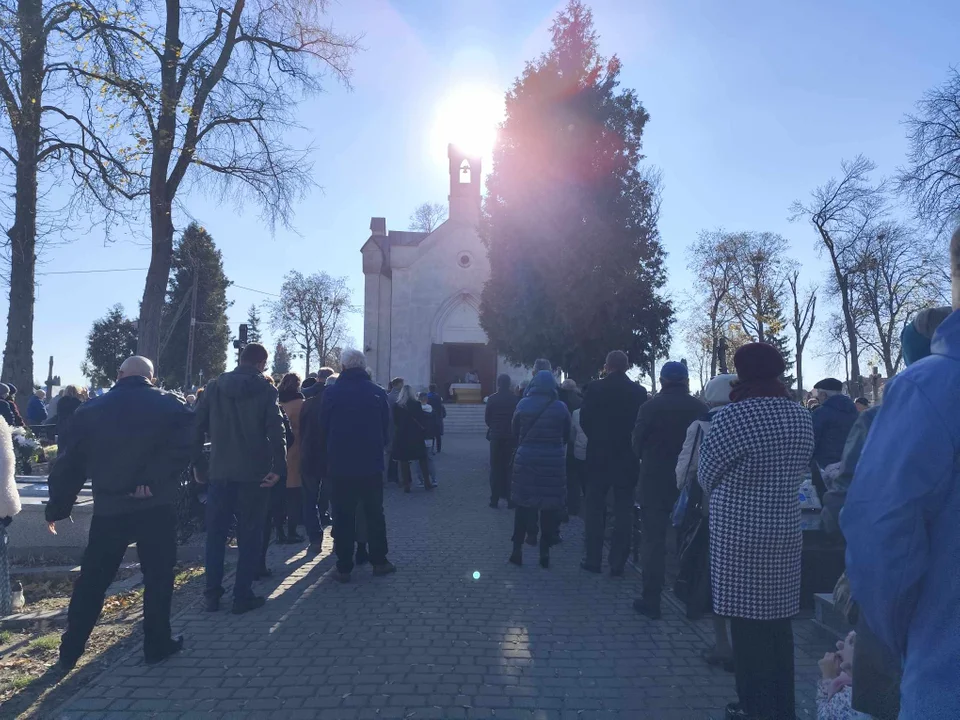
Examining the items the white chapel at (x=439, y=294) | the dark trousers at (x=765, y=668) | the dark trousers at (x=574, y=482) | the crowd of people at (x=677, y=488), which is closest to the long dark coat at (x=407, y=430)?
the crowd of people at (x=677, y=488)

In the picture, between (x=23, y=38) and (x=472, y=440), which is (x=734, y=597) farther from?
(x=472, y=440)

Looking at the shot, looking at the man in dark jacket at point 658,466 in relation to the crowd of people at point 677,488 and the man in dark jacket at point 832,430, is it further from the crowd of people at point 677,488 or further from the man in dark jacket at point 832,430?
the man in dark jacket at point 832,430

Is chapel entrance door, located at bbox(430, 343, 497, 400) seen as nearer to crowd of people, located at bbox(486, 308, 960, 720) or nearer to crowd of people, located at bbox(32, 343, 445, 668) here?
crowd of people, located at bbox(32, 343, 445, 668)

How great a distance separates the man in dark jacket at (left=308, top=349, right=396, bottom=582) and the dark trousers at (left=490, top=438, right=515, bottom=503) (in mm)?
3811

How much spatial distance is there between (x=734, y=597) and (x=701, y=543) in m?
1.40

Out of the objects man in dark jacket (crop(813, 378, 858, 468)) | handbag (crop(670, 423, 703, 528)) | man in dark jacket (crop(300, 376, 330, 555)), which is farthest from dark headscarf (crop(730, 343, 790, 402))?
man in dark jacket (crop(300, 376, 330, 555))

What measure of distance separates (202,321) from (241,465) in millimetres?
48676

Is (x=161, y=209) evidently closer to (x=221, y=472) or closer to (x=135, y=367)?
(x=221, y=472)

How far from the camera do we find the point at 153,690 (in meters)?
4.22

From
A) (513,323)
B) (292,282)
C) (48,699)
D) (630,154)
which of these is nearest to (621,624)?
(48,699)

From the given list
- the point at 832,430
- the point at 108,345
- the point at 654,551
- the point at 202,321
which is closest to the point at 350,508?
the point at 654,551

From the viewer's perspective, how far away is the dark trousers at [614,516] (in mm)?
6750

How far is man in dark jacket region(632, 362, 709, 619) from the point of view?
18.5 feet

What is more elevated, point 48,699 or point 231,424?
point 231,424
